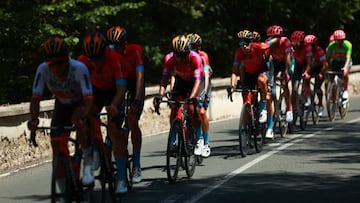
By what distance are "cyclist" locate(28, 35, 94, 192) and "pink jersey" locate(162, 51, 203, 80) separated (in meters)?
3.32

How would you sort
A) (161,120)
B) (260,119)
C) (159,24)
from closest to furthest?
(260,119) → (161,120) → (159,24)

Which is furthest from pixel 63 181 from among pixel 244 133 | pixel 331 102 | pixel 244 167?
pixel 331 102

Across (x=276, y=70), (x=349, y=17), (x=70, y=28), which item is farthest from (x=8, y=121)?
(x=349, y=17)

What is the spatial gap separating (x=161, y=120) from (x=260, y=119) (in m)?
4.93

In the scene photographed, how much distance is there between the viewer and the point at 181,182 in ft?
38.7

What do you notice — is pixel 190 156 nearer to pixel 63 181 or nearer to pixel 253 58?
pixel 253 58

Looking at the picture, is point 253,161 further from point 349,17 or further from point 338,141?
point 349,17

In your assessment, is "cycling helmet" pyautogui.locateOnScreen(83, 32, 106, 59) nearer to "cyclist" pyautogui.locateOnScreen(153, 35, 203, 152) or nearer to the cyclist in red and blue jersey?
"cyclist" pyautogui.locateOnScreen(153, 35, 203, 152)

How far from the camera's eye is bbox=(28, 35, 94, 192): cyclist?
343 inches

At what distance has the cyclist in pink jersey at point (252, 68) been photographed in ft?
49.3

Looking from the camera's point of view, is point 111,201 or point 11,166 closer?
point 111,201

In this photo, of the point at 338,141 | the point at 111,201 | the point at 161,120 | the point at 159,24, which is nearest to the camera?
the point at 111,201

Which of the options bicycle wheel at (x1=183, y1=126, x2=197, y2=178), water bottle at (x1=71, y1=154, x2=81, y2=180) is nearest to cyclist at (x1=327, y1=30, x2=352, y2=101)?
bicycle wheel at (x1=183, y1=126, x2=197, y2=178)

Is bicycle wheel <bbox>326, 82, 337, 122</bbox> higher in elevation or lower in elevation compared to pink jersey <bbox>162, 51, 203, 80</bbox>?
lower
